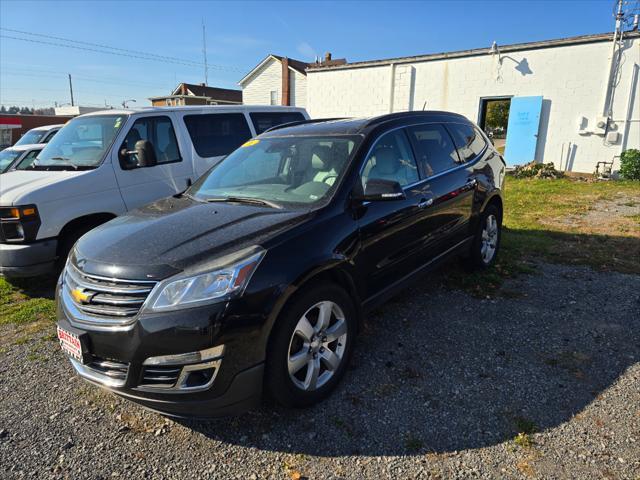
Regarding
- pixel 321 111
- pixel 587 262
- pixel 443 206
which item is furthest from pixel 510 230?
pixel 321 111

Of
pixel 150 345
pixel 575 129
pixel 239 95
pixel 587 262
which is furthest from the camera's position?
pixel 239 95

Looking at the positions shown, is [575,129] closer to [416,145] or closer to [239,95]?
[416,145]

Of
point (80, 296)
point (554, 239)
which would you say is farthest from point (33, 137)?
point (554, 239)

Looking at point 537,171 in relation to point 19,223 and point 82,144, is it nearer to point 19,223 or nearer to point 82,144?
point 82,144

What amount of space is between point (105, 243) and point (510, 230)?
21.3 ft

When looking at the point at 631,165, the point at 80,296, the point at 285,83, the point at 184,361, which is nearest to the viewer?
the point at 184,361

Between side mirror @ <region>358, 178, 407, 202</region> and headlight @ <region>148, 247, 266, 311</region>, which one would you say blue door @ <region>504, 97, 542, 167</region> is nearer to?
side mirror @ <region>358, 178, 407, 202</region>

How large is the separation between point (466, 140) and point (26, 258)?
4.78 meters

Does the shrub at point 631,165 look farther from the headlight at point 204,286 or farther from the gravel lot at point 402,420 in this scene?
the headlight at point 204,286

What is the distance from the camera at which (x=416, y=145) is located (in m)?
4.08

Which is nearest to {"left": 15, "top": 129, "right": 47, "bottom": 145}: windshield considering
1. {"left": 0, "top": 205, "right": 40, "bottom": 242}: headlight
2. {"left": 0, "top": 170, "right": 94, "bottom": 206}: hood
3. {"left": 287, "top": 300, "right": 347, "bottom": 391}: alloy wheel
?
{"left": 0, "top": 170, "right": 94, "bottom": 206}: hood

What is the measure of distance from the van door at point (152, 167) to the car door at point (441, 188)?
8.75ft

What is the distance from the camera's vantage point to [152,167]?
560 centimetres

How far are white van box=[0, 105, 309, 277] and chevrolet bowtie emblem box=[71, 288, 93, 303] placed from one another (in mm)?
2228
